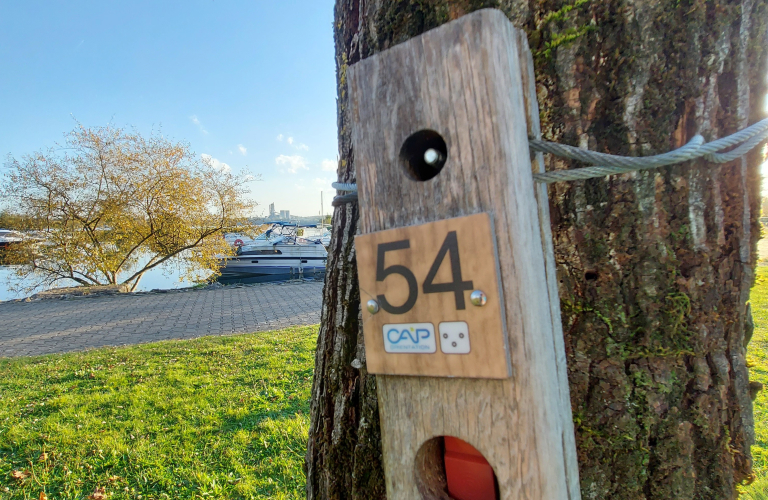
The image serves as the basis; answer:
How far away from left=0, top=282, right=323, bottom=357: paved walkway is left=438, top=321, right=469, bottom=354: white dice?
853 cm

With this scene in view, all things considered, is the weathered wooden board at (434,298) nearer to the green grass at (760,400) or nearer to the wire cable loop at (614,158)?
the wire cable loop at (614,158)

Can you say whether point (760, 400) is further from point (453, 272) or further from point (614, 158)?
Answer: point (453, 272)

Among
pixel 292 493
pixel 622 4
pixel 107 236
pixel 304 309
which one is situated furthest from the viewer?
pixel 107 236

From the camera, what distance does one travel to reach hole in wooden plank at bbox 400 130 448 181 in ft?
2.72

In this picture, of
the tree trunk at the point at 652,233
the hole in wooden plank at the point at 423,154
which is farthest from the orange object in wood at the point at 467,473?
the hole in wooden plank at the point at 423,154

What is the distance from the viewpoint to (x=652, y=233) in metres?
1.00

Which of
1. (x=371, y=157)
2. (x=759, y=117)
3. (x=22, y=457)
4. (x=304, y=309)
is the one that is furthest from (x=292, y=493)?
(x=304, y=309)

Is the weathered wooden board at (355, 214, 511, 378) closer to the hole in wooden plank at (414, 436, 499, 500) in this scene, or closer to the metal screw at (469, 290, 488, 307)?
the metal screw at (469, 290, 488, 307)

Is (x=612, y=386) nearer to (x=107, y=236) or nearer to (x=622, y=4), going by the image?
(x=622, y=4)

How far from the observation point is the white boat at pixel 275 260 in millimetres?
19500

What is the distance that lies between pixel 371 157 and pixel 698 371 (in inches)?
36.6

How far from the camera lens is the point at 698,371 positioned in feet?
3.42

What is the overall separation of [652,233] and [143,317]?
11.8m

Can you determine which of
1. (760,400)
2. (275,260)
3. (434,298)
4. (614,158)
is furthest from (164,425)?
(275,260)
